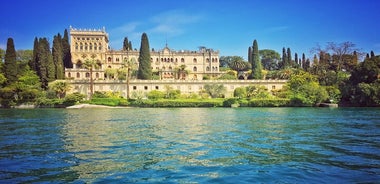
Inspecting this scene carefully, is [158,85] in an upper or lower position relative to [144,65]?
lower

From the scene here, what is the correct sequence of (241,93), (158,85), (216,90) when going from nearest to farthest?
(241,93) < (216,90) < (158,85)

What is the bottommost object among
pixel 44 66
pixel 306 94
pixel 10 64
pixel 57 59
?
pixel 306 94

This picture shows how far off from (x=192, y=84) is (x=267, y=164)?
57.8 m

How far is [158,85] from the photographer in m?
66.3

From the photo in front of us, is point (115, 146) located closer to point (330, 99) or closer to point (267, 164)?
point (267, 164)

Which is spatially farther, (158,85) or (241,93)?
(158,85)

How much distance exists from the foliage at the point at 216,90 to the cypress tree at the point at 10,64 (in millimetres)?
34941

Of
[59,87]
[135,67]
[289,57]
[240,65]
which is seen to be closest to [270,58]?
[289,57]

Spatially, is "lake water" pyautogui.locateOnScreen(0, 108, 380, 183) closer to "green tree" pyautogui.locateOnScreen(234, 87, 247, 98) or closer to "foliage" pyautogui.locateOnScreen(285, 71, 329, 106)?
"foliage" pyautogui.locateOnScreen(285, 71, 329, 106)

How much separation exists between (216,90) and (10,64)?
3718 cm

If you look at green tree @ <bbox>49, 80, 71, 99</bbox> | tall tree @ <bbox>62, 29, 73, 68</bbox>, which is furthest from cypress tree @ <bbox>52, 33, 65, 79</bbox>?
tall tree @ <bbox>62, 29, 73, 68</bbox>

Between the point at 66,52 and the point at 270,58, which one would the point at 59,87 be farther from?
the point at 270,58

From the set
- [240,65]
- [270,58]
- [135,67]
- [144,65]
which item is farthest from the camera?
[270,58]

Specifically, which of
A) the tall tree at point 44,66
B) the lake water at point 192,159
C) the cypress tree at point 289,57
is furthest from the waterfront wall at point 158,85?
the lake water at point 192,159
